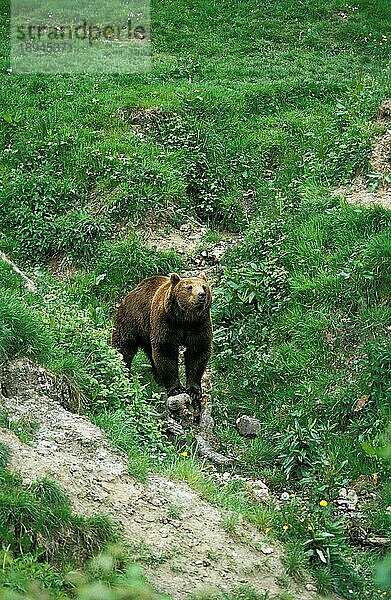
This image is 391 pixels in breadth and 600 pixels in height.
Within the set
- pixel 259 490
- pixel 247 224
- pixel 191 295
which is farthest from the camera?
pixel 247 224

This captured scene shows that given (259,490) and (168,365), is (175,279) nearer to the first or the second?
(168,365)

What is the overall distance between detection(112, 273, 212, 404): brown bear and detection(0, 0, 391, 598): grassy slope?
48cm

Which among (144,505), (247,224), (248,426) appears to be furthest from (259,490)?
(247,224)

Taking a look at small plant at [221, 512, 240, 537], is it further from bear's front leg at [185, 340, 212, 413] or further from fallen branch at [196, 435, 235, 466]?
bear's front leg at [185, 340, 212, 413]

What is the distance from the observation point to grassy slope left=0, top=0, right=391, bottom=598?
7801 millimetres

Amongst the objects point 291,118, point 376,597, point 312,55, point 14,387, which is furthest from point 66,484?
point 312,55

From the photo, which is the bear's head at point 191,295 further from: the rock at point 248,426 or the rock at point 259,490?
the rock at point 259,490

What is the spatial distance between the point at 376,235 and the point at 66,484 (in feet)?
17.9

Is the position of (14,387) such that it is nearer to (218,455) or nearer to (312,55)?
(218,455)

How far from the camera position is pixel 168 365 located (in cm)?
896

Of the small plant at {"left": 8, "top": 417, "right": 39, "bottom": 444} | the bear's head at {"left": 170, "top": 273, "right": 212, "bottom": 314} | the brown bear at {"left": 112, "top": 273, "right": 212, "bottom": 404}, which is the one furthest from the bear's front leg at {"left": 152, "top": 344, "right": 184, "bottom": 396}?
the small plant at {"left": 8, "top": 417, "right": 39, "bottom": 444}

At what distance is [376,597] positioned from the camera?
6.07m

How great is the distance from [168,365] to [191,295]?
85cm

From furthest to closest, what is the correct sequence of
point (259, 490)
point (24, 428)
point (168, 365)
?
point (168, 365)
point (259, 490)
point (24, 428)
